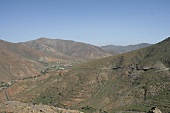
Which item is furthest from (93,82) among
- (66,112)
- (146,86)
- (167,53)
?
(66,112)

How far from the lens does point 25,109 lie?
64.2 m

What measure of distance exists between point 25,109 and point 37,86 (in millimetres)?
103432

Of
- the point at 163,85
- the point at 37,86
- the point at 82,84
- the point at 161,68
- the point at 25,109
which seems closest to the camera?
the point at 25,109

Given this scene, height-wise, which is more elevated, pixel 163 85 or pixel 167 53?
pixel 167 53

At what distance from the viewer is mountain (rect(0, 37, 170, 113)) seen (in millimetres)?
124000

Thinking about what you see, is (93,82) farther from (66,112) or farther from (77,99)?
(66,112)

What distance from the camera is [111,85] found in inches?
5728

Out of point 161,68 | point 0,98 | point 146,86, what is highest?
point 161,68

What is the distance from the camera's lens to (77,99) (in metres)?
140

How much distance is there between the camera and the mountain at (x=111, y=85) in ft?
407

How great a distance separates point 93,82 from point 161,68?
3878cm

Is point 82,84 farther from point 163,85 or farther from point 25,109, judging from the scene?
point 25,109

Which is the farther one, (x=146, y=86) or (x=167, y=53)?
(x=167, y=53)

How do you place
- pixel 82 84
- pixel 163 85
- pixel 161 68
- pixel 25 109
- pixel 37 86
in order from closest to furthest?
1. pixel 25 109
2. pixel 163 85
3. pixel 161 68
4. pixel 82 84
5. pixel 37 86
